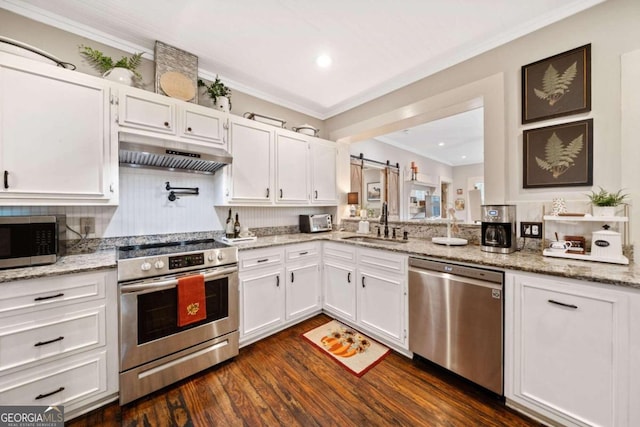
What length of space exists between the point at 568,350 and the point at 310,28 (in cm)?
283

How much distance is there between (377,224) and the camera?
3.15 metres

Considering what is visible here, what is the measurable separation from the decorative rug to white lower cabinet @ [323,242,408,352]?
10 centimetres

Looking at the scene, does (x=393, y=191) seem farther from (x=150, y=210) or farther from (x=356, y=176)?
(x=150, y=210)

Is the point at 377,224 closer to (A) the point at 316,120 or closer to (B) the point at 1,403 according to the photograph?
(A) the point at 316,120

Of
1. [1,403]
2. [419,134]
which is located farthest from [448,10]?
[1,403]

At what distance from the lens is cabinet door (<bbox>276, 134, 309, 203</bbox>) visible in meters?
2.95

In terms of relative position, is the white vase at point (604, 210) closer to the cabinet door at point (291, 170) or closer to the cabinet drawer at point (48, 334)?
the cabinet door at point (291, 170)

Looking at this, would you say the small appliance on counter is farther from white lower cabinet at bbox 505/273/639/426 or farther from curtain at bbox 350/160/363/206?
white lower cabinet at bbox 505/273/639/426

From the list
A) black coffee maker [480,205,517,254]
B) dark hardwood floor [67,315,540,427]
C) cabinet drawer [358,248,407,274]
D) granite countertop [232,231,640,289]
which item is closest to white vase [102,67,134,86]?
dark hardwood floor [67,315,540,427]

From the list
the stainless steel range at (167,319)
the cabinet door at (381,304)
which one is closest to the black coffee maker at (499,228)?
the cabinet door at (381,304)

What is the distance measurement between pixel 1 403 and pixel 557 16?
4407 millimetres

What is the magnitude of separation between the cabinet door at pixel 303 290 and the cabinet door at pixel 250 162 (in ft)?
2.98

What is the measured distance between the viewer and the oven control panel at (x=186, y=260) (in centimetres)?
178

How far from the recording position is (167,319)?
1774 millimetres
